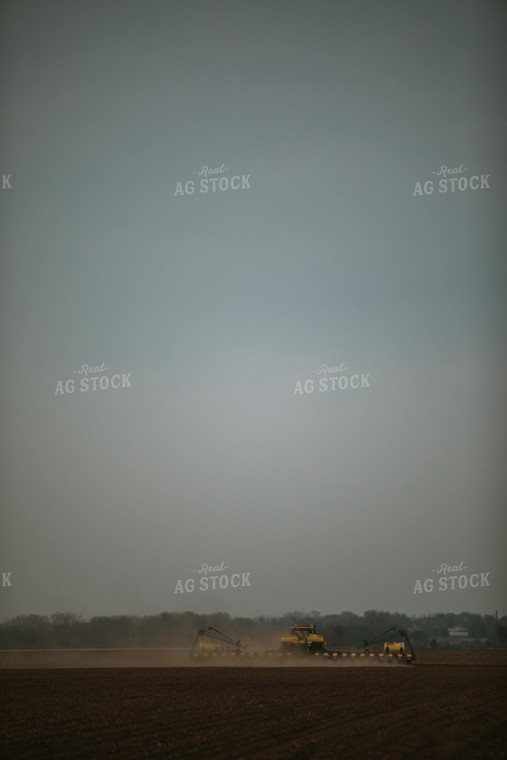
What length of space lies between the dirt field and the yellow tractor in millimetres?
10118

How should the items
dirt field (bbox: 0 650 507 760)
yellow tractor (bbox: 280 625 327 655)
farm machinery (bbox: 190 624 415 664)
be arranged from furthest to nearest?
yellow tractor (bbox: 280 625 327 655)
farm machinery (bbox: 190 624 415 664)
dirt field (bbox: 0 650 507 760)

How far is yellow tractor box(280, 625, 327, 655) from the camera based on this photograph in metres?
35.6

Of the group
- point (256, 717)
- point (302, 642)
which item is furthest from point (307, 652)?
point (256, 717)

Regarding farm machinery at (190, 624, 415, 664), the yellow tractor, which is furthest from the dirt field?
the yellow tractor

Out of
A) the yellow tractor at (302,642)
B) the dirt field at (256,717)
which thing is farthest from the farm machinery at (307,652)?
the dirt field at (256,717)

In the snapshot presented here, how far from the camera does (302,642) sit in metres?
35.9

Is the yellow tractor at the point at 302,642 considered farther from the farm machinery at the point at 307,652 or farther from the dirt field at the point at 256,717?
the dirt field at the point at 256,717

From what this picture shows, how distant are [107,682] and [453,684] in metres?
9.32

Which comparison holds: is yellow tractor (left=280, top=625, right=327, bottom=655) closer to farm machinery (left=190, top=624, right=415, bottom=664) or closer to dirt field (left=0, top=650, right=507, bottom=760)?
farm machinery (left=190, top=624, right=415, bottom=664)

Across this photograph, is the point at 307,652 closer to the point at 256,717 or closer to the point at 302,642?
the point at 302,642

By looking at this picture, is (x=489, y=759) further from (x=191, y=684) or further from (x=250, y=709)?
(x=191, y=684)

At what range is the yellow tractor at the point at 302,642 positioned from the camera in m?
35.6

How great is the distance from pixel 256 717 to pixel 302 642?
2135 cm

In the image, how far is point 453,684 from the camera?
22.7m
